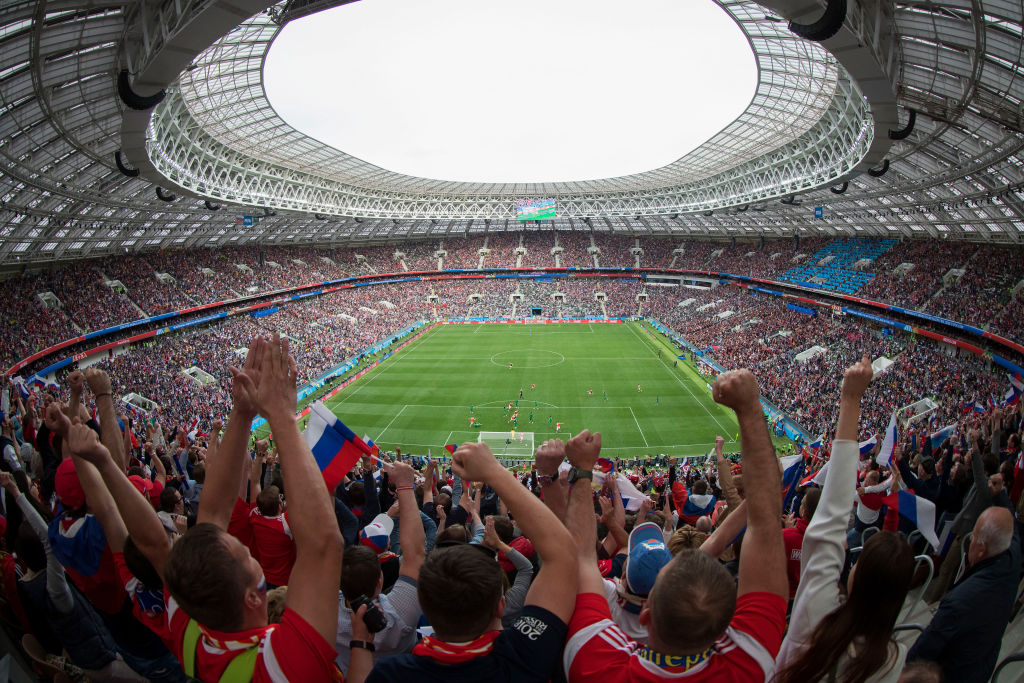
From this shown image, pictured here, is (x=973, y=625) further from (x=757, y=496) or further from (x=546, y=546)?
(x=546, y=546)

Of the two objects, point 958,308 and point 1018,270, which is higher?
point 1018,270

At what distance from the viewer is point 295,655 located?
2166 mm

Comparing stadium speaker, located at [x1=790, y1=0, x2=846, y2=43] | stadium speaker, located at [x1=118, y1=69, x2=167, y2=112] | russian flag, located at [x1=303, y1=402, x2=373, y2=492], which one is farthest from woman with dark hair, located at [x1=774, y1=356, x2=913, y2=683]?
stadium speaker, located at [x1=118, y1=69, x2=167, y2=112]

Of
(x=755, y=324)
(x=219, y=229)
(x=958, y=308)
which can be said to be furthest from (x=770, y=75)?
(x=219, y=229)

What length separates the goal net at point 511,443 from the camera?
27594 millimetres

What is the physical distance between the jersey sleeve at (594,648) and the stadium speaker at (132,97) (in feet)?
56.4

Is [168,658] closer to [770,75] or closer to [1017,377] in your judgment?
[770,75]

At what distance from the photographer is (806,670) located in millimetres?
2146

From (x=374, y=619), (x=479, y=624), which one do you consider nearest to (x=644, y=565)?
(x=479, y=624)

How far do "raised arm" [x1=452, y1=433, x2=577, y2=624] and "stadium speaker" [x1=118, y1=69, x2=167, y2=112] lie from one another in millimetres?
16685

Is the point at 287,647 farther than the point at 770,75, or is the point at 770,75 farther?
the point at 770,75

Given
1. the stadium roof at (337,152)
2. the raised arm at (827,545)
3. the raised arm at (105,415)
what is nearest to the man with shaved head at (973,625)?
the raised arm at (827,545)

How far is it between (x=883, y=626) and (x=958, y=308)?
3999 centimetres

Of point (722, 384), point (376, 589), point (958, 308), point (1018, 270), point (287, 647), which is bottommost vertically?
point (958, 308)
